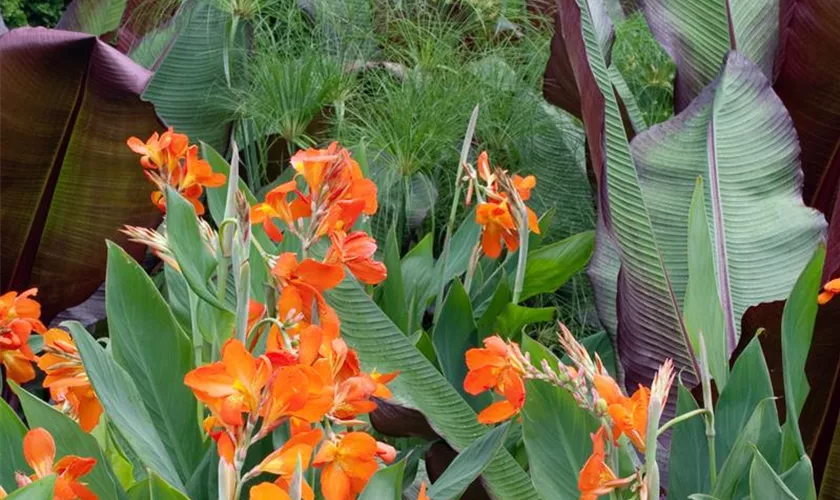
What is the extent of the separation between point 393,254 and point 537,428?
1.42ft

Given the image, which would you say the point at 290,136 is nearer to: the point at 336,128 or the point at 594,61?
the point at 336,128

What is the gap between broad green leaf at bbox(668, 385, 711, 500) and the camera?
95cm

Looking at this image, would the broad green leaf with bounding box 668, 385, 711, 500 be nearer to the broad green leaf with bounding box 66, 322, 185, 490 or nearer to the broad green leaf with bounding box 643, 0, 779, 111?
the broad green leaf with bounding box 66, 322, 185, 490

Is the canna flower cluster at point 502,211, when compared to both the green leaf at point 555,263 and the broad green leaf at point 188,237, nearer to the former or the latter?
the green leaf at point 555,263

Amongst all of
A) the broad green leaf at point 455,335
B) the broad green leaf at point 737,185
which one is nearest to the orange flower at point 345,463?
the broad green leaf at point 455,335

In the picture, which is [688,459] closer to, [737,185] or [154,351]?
[154,351]

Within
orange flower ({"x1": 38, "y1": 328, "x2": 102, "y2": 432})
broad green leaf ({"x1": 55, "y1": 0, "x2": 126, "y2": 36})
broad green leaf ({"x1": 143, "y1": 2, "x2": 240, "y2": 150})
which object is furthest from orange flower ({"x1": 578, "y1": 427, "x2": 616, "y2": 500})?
broad green leaf ({"x1": 55, "y1": 0, "x2": 126, "y2": 36})

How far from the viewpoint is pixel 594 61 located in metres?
1.41

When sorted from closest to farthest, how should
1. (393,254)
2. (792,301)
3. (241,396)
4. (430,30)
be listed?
(241,396)
(792,301)
(393,254)
(430,30)

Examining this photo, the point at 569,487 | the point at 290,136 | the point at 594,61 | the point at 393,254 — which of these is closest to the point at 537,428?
the point at 569,487

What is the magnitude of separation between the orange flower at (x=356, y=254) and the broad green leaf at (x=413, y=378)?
155 millimetres

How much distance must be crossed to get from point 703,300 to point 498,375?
263 millimetres

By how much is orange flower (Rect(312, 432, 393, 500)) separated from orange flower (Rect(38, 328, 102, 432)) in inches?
9.7

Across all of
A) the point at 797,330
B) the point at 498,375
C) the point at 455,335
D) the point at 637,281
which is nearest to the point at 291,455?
the point at 498,375
